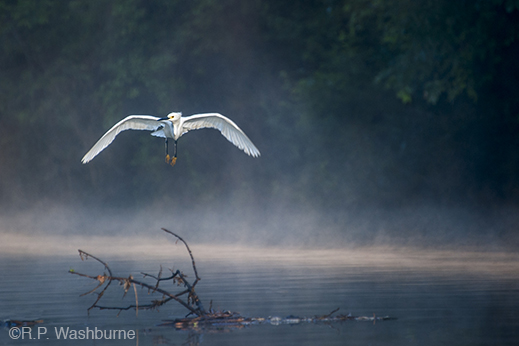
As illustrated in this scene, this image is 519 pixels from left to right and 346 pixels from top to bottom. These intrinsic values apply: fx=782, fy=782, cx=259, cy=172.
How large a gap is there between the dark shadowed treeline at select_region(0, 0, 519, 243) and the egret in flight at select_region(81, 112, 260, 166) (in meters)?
6.12

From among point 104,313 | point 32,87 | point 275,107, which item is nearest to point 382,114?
point 275,107

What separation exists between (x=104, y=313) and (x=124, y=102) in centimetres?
1718

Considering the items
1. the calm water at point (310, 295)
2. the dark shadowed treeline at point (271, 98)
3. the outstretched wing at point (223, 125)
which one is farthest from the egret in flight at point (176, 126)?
the dark shadowed treeline at point (271, 98)

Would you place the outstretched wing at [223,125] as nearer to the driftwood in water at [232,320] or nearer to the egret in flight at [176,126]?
the egret in flight at [176,126]

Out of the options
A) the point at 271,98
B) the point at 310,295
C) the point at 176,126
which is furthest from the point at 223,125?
the point at 271,98

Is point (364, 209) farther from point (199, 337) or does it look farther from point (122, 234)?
point (199, 337)

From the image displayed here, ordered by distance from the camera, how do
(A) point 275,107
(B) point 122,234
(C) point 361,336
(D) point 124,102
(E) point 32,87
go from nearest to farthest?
(C) point 361,336
(B) point 122,234
(A) point 275,107
(D) point 124,102
(E) point 32,87

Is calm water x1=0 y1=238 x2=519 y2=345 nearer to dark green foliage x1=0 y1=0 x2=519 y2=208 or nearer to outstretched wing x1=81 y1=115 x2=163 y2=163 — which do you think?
outstretched wing x1=81 y1=115 x2=163 y2=163

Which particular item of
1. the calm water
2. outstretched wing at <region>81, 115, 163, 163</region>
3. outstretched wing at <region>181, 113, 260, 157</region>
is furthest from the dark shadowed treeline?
outstretched wing at <region>81, 115, 163, 163</region>

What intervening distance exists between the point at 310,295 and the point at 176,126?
253 cm

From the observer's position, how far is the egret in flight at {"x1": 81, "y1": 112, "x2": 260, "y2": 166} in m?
9.21

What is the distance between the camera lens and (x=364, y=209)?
18031mm

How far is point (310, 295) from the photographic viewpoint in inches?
332

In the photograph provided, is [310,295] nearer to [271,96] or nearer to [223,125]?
[223,125]
